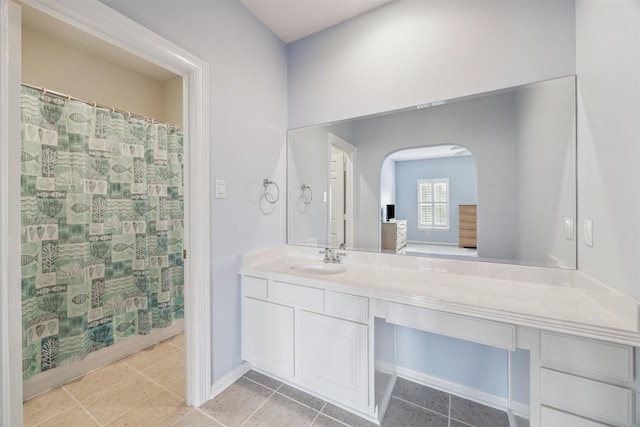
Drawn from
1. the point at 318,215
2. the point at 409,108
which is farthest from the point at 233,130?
the point at 409,108

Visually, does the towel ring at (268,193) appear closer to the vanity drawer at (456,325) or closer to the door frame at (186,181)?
the door frame at (186,181)

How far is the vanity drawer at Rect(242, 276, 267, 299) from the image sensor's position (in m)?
1.73

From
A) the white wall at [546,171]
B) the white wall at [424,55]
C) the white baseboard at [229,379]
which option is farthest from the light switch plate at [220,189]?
the white wall at [546,171]

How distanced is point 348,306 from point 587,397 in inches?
38.4

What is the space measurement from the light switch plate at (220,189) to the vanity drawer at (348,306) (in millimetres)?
928

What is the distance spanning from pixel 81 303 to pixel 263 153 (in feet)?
5.69

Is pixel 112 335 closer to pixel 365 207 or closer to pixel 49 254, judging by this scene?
pixel 49 254

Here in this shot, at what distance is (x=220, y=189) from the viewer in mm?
1693

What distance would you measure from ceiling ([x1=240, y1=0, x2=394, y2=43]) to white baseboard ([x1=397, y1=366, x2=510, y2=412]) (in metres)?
2.61

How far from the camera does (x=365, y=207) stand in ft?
6.40

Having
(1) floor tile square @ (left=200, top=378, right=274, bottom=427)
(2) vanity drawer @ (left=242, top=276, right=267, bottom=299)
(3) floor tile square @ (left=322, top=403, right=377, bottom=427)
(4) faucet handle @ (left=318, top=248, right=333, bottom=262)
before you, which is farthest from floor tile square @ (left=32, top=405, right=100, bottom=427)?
(4) faucet handle @ (left=318, top=248, right=333, bottom=262)

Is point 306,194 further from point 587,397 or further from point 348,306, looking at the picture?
point 587,397

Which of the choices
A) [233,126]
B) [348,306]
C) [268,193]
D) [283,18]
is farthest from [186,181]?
[283,18]

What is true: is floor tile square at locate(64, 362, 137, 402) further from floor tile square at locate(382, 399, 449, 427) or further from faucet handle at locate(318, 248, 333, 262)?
floor tile square at locate(382, 399, 449, 427)
